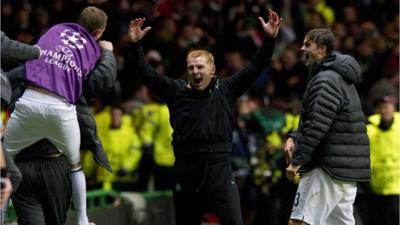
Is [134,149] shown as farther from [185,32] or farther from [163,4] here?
[163,4]

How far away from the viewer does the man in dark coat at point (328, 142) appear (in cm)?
881

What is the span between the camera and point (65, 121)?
8672mm

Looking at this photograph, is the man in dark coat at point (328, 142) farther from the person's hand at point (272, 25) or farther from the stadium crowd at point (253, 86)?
the stadium crowd at point (253, 86)

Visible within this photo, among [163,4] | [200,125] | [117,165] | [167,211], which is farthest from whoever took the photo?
[163,4]

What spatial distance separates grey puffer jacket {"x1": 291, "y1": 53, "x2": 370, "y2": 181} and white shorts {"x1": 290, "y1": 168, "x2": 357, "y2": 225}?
82mm

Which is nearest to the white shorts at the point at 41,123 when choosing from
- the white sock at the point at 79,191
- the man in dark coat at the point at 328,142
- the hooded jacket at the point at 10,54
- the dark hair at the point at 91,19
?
the white sock at the point at 79,191

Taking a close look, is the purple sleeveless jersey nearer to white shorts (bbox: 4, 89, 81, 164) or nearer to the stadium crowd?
white shorts (bbox: 4, 89, 81, 164)

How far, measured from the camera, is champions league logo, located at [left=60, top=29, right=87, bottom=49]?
28.9 feet

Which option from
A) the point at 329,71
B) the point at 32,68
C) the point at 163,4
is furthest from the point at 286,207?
the point at 163,4

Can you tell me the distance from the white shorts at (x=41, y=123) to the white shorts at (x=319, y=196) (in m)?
2.00

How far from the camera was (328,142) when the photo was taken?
29.2 feet

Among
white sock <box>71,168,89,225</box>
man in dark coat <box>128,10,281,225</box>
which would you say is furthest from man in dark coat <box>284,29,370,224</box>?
white sock <box>71,168,89,225</box>

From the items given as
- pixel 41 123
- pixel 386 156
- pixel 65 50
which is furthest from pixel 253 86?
pixel 41 123

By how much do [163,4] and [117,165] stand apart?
553 cm
